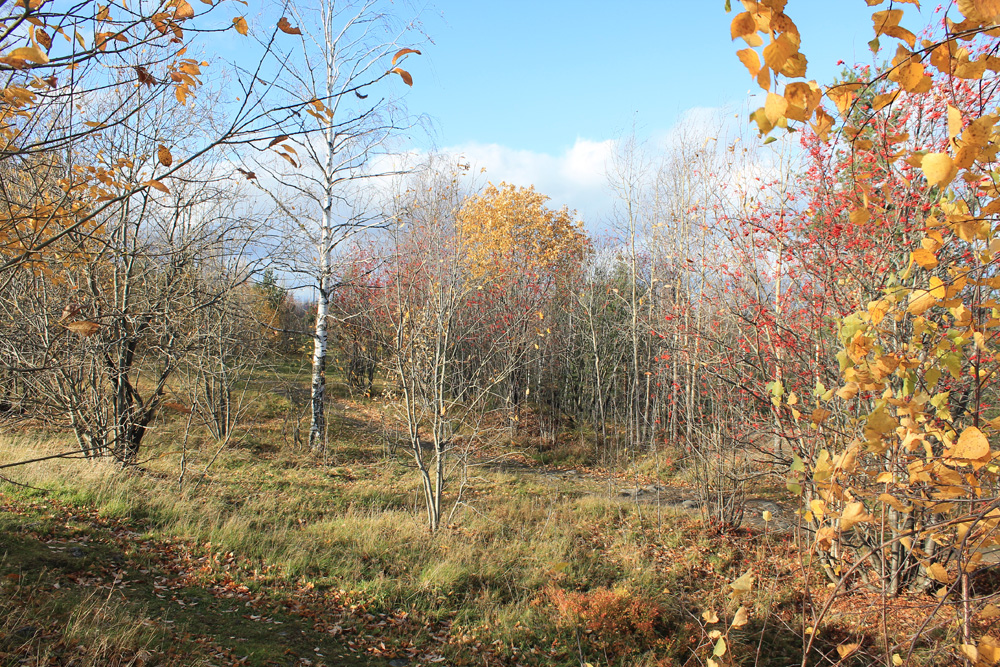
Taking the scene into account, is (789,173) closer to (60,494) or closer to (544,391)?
(544,391)

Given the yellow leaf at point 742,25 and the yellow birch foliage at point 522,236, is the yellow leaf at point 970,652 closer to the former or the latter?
the yellow leaf at point 742,25

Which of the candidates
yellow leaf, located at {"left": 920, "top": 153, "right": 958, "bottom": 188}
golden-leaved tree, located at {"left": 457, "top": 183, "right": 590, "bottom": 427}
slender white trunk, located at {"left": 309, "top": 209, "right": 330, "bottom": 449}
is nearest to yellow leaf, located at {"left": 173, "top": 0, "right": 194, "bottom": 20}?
yellow leaf, located at {"left": 920, "top": 153, "right": 958, "bottom": 188}

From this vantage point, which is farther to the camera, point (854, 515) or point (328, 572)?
point (328, 572)

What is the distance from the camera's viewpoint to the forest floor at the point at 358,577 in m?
3.65

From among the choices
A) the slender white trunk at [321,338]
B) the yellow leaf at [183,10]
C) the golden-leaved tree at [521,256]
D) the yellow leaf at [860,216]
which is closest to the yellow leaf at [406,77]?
the yellow leaf at [183,10]

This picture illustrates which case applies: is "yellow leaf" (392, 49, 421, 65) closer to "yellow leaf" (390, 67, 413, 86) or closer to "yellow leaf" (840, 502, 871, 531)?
"yellow leaf" (390, 67, 413, 86)

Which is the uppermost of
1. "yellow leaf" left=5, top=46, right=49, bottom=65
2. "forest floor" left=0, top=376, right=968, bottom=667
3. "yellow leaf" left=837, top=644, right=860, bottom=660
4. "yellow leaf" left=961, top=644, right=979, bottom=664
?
"yellow leaf" left=5, top=46, right=49, bottom=65

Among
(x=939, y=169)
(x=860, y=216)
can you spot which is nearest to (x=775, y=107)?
(x=939, y=169)

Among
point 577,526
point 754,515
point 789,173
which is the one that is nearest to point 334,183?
point 577,526

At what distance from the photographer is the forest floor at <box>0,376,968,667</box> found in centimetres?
365

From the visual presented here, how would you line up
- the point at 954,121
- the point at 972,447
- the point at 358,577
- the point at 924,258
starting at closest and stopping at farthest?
the point at 954,121 < the point at 972,447 < the point at 924,258 < the point at 358,577

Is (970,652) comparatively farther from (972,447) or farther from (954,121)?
(954,121)

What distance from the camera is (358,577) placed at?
16.6ft

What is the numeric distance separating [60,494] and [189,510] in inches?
52.0
